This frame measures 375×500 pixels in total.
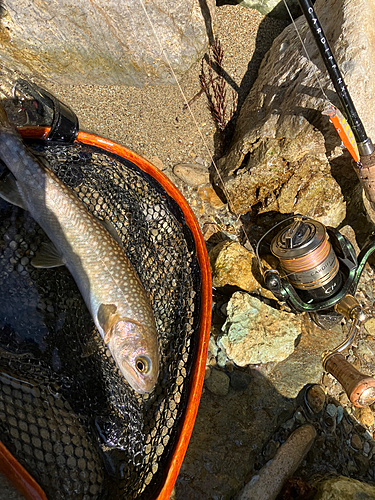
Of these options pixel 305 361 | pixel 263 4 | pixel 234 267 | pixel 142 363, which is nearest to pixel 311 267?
pixel 234 267

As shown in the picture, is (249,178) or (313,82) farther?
(249,178)

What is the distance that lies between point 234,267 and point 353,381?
5.19ft

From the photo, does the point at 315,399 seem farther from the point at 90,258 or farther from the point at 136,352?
the point at 90,258

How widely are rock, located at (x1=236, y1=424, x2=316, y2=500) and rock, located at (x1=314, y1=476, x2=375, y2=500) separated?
0.27 metres

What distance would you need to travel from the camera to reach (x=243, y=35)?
5105 mm

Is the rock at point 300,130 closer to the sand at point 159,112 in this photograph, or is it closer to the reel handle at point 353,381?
the sand at point 159,112

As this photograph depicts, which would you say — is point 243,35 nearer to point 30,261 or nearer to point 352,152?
point 352,152

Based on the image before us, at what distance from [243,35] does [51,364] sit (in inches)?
205

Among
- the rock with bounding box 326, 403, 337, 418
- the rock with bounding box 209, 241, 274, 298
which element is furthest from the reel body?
the rock with bounding box 326, 403, 337, 418

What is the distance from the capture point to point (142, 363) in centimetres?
263

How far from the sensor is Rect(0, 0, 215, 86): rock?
3.93 m

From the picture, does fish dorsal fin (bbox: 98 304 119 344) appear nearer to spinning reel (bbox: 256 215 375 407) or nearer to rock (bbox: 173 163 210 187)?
spinning reel (bbox: 256 215 375 407)

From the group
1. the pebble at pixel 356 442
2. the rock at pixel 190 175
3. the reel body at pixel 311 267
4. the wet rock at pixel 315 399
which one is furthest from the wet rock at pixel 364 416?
the rock at pixel 190 175

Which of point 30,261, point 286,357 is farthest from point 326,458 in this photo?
point 30,261
